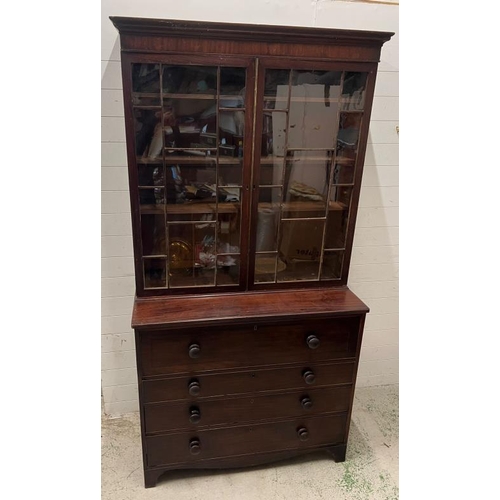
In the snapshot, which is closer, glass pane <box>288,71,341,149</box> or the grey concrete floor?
glass pane <box>288,71,341,149</box>

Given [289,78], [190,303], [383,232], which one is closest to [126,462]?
[190,303]

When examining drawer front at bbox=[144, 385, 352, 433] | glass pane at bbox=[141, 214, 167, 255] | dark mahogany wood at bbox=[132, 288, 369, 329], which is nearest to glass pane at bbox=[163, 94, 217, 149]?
glass pane at bbox=[141, 214, 167, 255]

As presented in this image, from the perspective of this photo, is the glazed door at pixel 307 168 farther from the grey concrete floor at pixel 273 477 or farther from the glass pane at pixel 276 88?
the grey concrete floor at pixel 273 477

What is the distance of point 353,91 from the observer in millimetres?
1441

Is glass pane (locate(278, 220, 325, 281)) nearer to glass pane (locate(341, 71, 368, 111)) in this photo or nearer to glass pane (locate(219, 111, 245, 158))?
glass pane (locate(219, 111, 245, 158))

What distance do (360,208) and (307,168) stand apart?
48 centimetres

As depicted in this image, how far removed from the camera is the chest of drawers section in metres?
1.46

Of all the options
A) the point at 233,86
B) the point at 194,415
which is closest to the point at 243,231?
the point at 233,86

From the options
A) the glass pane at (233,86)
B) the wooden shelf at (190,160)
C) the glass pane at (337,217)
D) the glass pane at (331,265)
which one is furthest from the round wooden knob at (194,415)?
the glass pane at (233,86)

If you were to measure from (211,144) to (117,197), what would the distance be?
51 centimetres

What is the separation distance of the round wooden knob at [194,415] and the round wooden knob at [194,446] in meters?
0.12

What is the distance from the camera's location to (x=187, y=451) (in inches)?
62.6

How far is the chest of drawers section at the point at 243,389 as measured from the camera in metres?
1.46

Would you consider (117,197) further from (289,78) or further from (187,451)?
(187,451)
